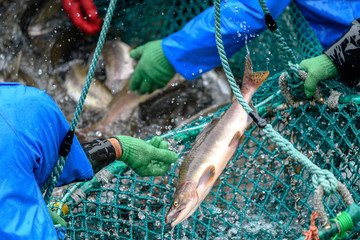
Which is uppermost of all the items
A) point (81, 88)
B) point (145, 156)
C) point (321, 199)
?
point (321, 199)

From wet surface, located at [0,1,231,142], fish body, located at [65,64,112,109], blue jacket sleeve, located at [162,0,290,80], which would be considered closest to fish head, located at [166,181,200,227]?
blue jacket sleeve, located at [162,0,290,80]

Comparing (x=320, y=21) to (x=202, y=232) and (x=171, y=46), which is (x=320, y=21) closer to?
(x=171, y=46)

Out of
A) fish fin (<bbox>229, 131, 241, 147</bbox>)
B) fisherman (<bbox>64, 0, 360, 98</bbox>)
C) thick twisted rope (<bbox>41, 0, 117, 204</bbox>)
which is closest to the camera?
thick twisted rope (<bbox>41, 0, 117, 204</bbox>)

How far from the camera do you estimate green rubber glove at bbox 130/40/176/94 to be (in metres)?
4.07

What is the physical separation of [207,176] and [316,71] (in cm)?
102

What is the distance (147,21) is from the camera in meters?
4.80

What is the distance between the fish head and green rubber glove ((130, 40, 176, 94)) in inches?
64.3

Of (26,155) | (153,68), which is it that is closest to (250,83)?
(153,68)

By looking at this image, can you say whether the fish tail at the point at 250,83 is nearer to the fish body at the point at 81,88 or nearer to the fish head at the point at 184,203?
the fish head at the point at 184,203

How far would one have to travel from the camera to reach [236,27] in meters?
3.66

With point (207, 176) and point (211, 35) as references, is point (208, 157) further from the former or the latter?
point (211, 35)

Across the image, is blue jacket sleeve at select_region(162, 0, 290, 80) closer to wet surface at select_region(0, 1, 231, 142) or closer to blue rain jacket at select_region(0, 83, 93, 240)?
wet surface at select_region(0, 1, 231, 142)

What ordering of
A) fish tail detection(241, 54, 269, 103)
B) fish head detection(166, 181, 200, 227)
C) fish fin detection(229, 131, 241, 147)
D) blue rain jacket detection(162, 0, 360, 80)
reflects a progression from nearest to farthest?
fish head detection(166, 181, 200, 227) < fish fin detection(229, 131, 241, 147) < fish tail detection(241, 54, 269, 103) < blue rain jacket detection(162, 0, 360, 80)

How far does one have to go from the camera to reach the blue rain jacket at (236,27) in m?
3.58
